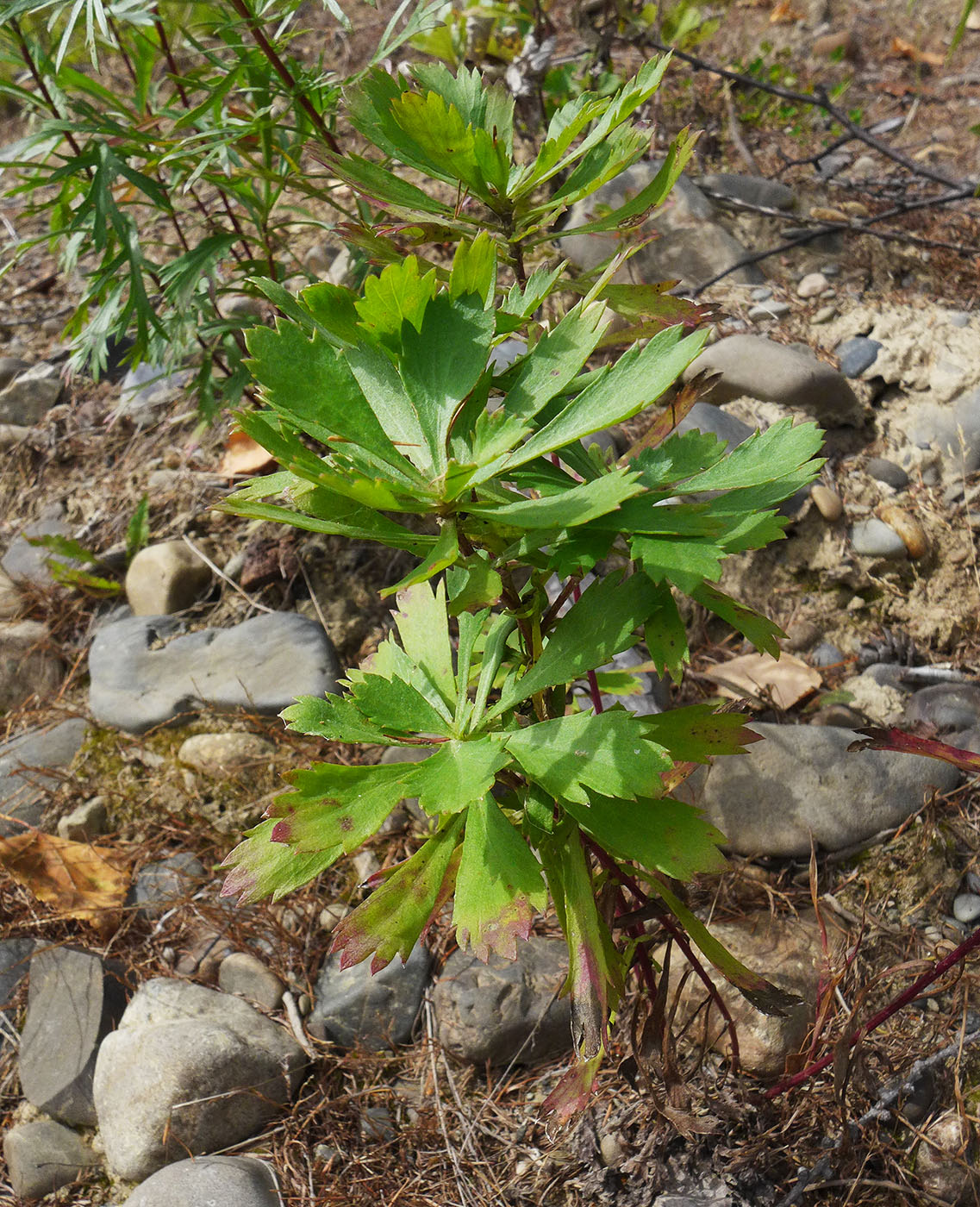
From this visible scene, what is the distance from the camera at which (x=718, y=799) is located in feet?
6.36

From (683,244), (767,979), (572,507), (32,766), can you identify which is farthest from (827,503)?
(32,766)

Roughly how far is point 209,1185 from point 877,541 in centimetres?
218

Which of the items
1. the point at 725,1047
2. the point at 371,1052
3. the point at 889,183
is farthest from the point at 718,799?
the point at 889,183

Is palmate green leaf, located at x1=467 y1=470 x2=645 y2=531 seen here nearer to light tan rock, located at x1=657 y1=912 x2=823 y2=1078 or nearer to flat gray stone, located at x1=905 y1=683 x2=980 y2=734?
light tan rock, located at x1=657 y1=912 x2=823 y2=1078

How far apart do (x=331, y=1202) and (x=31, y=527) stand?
260 centimetres

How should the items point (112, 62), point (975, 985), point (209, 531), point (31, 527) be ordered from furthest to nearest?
point (112, 62) < point (31, 527) < point (209, 531) < point (975, 985)

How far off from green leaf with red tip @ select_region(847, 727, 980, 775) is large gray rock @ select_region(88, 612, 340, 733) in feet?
4.85

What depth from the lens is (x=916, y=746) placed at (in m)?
1.17

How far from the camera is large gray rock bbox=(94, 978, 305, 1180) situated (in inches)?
68.9

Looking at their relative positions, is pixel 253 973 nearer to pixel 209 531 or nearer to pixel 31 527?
pixel 209 531

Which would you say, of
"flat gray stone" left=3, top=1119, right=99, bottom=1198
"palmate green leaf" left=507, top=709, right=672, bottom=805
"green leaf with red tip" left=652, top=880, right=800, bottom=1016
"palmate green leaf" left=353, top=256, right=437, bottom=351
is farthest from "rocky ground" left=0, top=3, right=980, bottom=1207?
"palmate green leaf" left=353, top=256, right=437, bottom=351

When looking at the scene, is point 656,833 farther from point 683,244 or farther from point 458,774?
point 683,244

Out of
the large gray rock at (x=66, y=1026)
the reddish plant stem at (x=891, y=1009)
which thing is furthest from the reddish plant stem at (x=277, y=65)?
the large gray rock at (x=66, y=1026)

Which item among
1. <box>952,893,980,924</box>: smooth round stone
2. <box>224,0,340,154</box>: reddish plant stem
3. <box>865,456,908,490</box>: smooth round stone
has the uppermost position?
<box>224,0,340,154</box>: reddish plant stem
